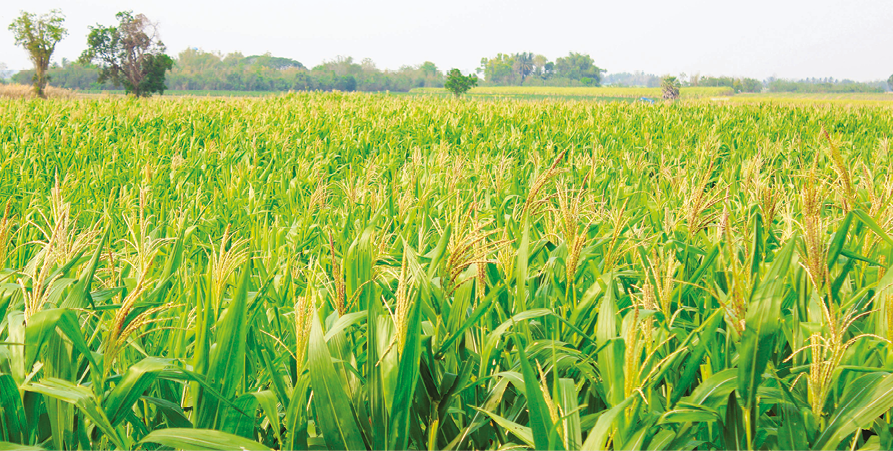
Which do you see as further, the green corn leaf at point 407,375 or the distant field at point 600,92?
the distant field at point 600,92

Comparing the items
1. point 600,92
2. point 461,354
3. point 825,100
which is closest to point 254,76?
point 600,92

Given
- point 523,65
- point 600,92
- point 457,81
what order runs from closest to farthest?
point 457,81 < point 600,92 < point 523,65

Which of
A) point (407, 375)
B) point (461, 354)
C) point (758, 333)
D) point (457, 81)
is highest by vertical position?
point (457, 81)

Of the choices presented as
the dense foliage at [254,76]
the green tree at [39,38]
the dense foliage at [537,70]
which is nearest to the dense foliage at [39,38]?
the green tree at [39,38]

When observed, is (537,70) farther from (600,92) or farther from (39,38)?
(39,38)

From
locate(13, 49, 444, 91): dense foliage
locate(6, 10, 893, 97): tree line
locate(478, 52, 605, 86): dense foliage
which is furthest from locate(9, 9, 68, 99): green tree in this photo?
locate(478, 52, 605, 86): dense foliage

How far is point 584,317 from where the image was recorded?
1.76 metres

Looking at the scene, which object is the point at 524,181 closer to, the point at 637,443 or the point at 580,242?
the point at 580,242

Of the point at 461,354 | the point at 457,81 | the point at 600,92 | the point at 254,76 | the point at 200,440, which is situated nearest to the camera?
the point at 200,440

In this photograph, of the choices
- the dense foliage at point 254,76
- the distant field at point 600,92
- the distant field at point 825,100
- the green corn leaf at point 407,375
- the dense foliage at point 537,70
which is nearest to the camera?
the green corn leaf at point 407,375

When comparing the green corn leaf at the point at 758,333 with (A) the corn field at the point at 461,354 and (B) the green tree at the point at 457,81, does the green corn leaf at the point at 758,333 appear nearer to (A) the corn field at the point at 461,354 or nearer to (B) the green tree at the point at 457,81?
(A) the corn field at the point at 461,354

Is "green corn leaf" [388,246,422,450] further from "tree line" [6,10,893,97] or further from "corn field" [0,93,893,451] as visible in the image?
"tree line" [6,10,893,97]

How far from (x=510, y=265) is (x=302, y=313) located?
889 millimetres

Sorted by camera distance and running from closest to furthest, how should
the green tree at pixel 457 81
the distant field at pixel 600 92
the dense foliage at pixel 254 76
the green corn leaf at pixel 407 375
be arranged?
the green corn leaf at pixel 407 375 → the green tree at pixel 457 81 → the distant field at pixel 600 92 → the dense foliage at pixel 254 76
